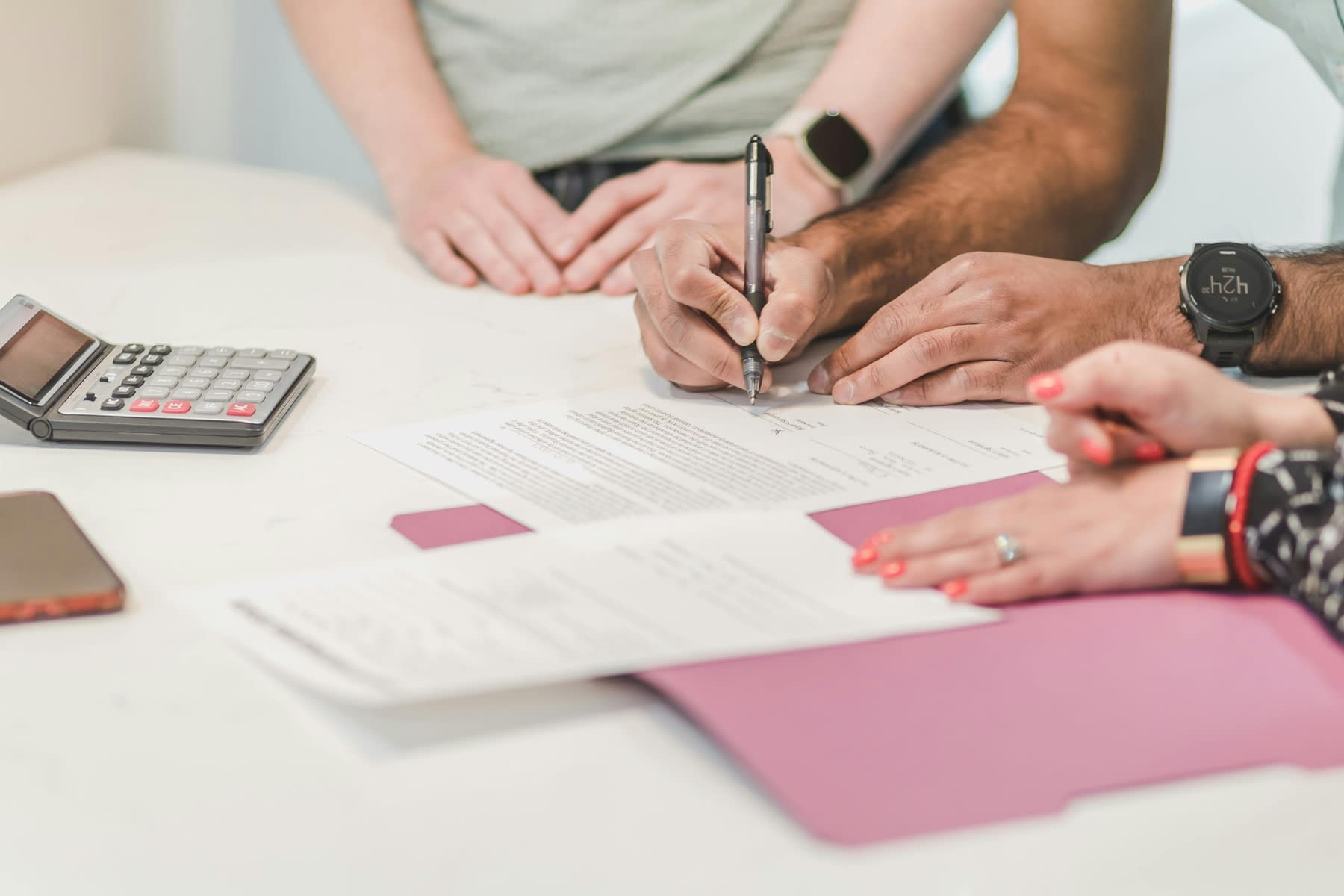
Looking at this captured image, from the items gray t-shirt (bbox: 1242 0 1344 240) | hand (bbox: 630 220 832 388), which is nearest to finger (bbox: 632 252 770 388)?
Answer: hand (bbox: 630 220 832 388)

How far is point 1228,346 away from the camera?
0.97 metres

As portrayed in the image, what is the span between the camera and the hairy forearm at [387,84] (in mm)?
1458

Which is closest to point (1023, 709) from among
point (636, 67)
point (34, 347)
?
point (34, 347)

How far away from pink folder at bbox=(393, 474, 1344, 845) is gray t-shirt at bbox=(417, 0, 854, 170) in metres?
0.95

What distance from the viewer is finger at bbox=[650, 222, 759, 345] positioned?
3.08ft

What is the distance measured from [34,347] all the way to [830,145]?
79 cm

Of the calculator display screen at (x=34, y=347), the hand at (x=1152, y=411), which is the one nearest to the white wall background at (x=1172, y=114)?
the calculator display screen at (x=34, y=347)

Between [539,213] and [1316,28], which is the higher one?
[1316,28]

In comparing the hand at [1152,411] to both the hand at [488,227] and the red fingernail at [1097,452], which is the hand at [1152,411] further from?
the hand at [488,227]

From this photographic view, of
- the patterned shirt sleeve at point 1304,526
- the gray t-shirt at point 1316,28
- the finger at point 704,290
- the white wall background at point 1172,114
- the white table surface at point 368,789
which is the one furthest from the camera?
the white wall background at point 1172,114

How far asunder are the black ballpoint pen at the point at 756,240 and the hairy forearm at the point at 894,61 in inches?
17.3

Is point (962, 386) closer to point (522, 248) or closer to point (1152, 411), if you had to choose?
point (1152, 411)

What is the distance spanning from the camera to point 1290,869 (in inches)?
19.0

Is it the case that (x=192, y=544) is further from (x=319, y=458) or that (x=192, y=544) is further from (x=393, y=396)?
(x=393, y=396)
